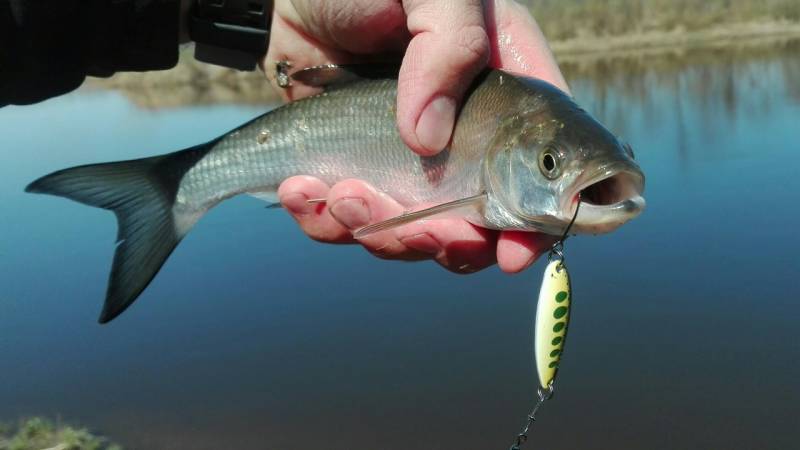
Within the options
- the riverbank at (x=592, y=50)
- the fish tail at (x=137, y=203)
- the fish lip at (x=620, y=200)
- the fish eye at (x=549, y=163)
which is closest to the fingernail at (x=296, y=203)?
the fish tail at (x=137, y=203)

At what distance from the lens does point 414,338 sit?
8820 mm

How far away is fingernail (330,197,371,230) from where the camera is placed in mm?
3342

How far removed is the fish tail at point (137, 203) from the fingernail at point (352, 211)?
76 cm

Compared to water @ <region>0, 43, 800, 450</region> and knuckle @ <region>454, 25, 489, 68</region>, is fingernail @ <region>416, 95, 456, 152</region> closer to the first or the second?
knuckle @ <region>454, 25, 489, 68</region>

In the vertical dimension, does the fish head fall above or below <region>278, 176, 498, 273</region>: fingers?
above

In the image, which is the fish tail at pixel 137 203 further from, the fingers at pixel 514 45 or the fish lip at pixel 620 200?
the fish lip at pixel 620 200

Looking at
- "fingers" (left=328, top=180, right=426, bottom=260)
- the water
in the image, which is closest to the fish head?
"fingers" (left=328, top=180, right=426, bottom=260)

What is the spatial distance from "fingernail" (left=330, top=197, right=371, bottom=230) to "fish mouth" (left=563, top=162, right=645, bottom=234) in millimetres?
1066

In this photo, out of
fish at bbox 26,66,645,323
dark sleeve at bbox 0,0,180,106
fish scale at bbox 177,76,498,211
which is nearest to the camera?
fish at bbox 26,66,645,323

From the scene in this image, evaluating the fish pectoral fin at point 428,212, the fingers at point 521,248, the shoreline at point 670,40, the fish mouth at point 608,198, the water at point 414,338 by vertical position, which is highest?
the fish mouth at point 608,198

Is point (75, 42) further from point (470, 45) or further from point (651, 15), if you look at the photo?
point (651, 15)

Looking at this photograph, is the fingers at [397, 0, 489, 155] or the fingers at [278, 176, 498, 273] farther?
the fingers at [278, 176, 498, 273]

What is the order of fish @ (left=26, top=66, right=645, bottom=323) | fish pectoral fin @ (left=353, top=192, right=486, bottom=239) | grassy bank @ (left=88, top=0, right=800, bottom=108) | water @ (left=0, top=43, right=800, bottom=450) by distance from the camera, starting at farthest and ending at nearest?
grassy bank @ (left=88, top=0, right=800, bottom=108) → water @ (left=0, top=43, right=800, bottom=450) → fish pectoral fin @ (left=353, top=192, right=486, bottom=239) → fish @ (left=26, top=66, right=645, bottom=323)

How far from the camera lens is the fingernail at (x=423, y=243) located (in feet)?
10.8
